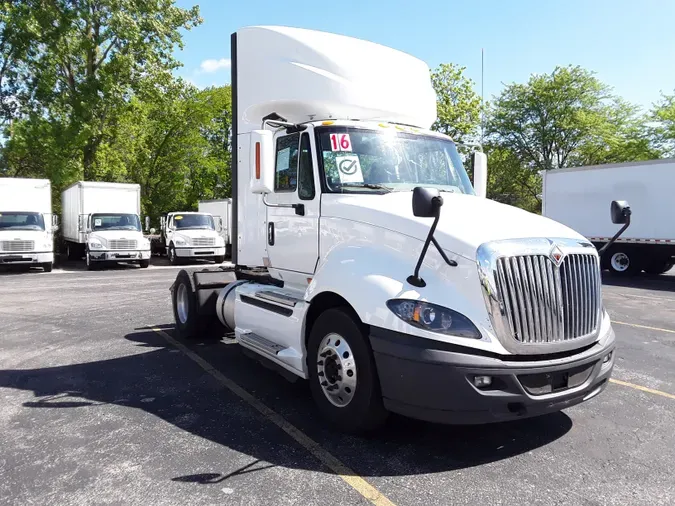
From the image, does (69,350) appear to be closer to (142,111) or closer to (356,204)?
(356,204)

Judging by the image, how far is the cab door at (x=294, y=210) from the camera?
5.07 m

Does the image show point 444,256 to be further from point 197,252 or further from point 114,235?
point 197,252

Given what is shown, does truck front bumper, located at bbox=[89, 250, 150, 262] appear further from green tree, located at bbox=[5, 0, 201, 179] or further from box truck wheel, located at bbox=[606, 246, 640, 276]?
box truck wheel, located at bbox=[606, 246, 640, 276]

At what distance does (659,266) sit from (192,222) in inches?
693

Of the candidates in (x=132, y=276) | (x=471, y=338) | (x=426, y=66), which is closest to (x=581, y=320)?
(x=471, y=338)

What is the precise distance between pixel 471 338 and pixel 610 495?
1243 millimetres

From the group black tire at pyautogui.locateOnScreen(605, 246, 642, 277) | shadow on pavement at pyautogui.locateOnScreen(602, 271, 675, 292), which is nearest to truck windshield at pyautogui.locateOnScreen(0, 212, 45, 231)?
shadow on pavement at pyautogui.locateOnScreen(602, 271, 675, 292)

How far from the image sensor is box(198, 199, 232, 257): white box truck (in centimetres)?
2406

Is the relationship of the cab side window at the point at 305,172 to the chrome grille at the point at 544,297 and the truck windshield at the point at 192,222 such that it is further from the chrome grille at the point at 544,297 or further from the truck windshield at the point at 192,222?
the truck windshield at the point at 192,222

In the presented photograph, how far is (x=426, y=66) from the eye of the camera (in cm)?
630

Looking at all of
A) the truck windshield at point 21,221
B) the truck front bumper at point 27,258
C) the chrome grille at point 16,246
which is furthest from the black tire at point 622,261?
the truck windshield at point 21,221

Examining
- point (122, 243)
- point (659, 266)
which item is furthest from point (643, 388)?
point (122, 243)

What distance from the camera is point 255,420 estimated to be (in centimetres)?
450

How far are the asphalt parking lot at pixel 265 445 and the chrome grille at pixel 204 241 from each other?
1533cm
